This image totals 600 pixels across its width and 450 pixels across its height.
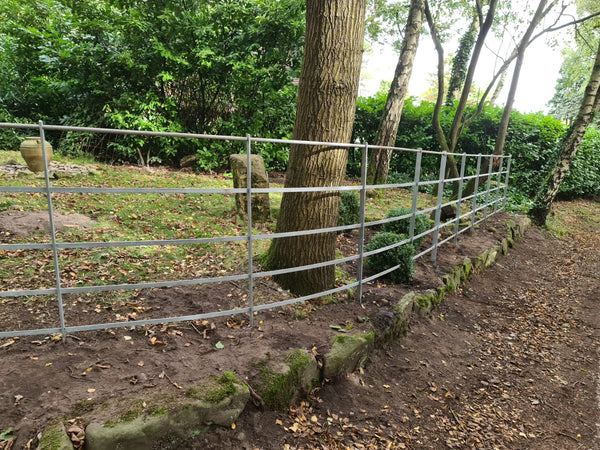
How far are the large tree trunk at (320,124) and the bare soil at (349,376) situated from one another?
0.48 m

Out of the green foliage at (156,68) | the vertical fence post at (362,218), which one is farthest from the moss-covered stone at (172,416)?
the green foliage at (156,68)

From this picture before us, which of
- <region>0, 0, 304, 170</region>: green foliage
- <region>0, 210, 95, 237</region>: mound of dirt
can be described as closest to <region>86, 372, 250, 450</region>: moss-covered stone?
<region>0, 210, 95, 237</region>: mound of dirt

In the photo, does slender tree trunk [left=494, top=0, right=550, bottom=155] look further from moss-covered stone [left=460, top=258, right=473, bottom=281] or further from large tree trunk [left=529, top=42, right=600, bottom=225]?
moss-covered stone [left=460, top=258, right=473, bottom=281]

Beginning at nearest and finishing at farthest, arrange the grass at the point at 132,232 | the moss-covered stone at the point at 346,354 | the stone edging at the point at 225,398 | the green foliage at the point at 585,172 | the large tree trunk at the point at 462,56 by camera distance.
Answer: the stone edging at the point at 225,398, the moss-covered stone at the point at 346,354, the grass at the point at 132,232, the green foliage at the point at 585,172, the large tree trunk at the point at 462,56

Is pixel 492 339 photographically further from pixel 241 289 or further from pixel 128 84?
pixel 128 84

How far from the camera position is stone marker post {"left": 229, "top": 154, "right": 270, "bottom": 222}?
18.9 feet

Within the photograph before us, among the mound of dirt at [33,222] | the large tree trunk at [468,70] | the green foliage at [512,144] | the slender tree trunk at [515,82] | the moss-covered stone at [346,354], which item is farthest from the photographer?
the green foliage at [512,144]

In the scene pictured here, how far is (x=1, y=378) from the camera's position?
210 cm

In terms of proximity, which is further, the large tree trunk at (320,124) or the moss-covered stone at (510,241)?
the moss-covered stone at (510,241)

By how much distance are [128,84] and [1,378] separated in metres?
8.75

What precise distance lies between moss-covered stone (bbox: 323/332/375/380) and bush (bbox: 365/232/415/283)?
1.28 m

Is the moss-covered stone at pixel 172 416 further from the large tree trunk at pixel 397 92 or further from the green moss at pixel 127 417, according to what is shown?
the large tree trunk at pixel 397 92

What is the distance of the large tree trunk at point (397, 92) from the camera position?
8.31 m

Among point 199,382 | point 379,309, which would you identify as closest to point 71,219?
point 199,382
